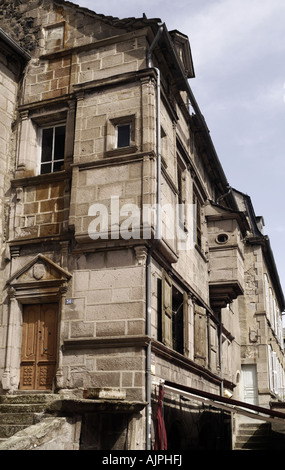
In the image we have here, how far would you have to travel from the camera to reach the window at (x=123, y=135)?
1134cm

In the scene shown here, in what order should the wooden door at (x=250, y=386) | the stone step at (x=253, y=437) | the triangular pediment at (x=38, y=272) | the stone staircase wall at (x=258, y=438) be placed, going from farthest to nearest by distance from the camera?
the wooden door at (x=250, y=386), the stone step at (x=253, y=437), the stone staircase wall at (x=258, y=438), the triangular pediment at (x=38, y=272)

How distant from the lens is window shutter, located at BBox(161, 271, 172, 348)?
11.0 meters

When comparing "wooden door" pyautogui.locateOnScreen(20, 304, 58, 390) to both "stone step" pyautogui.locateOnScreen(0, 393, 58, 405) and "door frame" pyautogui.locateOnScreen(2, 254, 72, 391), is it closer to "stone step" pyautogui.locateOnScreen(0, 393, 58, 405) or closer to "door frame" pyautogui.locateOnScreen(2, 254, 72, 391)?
"door frame" pyautogui.locateOnScreen(2, 254, 72, 391)

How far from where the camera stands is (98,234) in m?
10.5

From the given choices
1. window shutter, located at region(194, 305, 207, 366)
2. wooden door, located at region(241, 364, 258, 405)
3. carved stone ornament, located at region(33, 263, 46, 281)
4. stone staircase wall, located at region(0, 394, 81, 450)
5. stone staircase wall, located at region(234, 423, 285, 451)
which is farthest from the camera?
wooden door, located at region(241, 364, 258, 405)

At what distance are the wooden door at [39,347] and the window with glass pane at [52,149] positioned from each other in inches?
113

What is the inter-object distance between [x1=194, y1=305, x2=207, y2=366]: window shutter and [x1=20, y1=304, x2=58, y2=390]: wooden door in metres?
4.41

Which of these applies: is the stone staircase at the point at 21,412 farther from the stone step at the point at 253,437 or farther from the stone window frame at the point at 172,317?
the stone step at the point at 253,437

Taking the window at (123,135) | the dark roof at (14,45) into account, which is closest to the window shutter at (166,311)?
the window at (123,135)

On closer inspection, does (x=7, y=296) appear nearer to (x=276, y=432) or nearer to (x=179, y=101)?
(x=179, y=101)

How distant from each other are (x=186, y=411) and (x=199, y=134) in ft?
24.0

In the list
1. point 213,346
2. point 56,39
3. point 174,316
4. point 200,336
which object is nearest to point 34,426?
point 174,316

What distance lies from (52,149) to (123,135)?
166cm

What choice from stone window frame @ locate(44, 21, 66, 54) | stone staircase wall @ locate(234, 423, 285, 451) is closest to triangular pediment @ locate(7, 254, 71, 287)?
stone window frame @ locate(44, 21, 66, 54)
